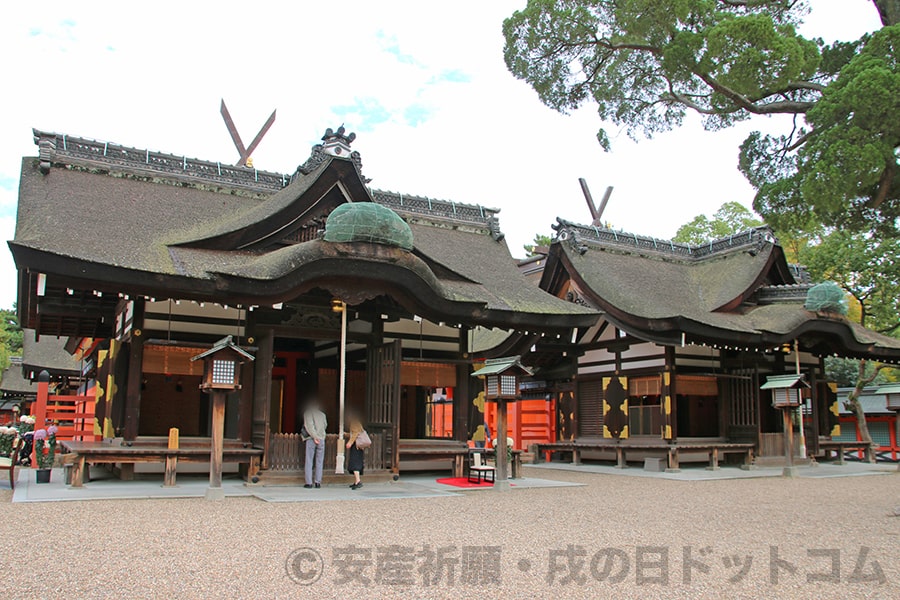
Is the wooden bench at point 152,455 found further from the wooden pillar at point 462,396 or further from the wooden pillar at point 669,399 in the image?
the wooden pillar at point 669,399

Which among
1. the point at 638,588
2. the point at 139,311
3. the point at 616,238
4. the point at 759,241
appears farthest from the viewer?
the point at 616,238

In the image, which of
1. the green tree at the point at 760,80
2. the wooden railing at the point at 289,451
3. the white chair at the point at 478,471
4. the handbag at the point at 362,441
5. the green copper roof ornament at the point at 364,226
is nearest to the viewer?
the green tree at the point at 760,80

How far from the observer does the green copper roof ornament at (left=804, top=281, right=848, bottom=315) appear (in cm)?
1866

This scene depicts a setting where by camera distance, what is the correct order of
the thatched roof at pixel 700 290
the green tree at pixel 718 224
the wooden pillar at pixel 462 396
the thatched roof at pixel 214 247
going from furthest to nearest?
the green tree at pixel 718 224, the thatched roof at pixel 700 290, the wooden pillar at pixel 462 396, the thatched roof at pixel 214 247

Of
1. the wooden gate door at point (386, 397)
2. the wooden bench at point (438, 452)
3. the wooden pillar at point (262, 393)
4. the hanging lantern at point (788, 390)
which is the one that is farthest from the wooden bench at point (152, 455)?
the hanging lantern at point (788, 390)

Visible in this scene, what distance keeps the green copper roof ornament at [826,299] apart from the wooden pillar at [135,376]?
15.9m

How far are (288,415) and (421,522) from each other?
8518 mm

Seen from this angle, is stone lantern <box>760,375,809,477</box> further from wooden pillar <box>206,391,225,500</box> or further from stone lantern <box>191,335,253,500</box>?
wooden pillar <box>206,391,225,500</box>

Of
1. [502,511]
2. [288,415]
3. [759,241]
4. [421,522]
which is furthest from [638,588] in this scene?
[759,241]

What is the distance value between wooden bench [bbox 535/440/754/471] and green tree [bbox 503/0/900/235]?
8411mm

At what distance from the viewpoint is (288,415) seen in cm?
1627

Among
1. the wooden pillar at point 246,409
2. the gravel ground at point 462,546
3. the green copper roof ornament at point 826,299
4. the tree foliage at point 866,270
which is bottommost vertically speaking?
the gravel ground at point 462,546

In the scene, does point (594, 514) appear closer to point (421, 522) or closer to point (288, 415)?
point (421, 522)

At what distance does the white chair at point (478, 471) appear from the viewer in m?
13.2
